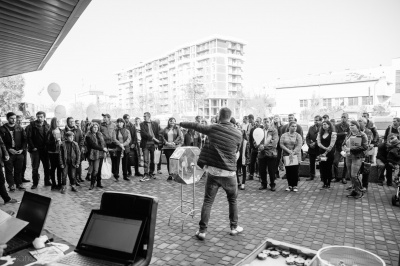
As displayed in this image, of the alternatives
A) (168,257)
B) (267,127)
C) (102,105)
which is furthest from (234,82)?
(168,257)

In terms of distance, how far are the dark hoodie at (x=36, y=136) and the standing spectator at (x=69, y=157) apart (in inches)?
39.7

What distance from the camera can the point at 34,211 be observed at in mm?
3188

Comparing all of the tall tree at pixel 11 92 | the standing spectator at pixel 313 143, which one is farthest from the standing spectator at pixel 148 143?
the tall tree at pixel 11 92

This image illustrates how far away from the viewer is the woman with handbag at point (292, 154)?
→ 25.9 ft

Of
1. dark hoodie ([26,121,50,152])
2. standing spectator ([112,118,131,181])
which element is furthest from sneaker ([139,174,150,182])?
dark hoodie ([26,121,50,152])

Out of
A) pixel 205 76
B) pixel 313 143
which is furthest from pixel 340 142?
pixel 205 76

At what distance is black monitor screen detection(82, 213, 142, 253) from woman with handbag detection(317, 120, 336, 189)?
7343 millimetres

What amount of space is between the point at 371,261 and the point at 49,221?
583cm

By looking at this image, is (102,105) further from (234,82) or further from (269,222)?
(269,222)

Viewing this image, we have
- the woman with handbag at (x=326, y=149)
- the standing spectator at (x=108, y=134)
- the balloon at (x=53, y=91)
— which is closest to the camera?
the woman with handbag at (x=326, y=149)

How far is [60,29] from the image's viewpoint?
666cm

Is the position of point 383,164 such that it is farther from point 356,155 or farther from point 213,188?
point 213,188

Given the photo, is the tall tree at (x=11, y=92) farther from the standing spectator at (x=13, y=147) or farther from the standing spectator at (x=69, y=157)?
the standing spectator at (x=69, y=157)

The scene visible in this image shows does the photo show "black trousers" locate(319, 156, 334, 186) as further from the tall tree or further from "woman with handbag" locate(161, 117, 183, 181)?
the tall tree
